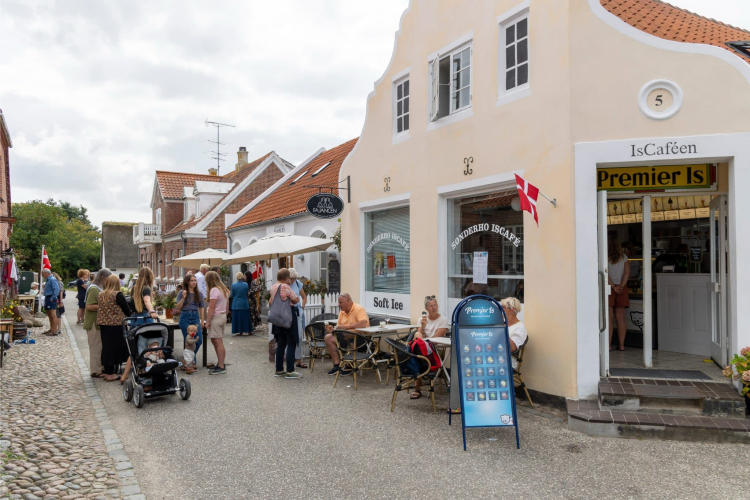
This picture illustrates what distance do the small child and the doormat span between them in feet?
21.0

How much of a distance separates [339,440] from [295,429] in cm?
65

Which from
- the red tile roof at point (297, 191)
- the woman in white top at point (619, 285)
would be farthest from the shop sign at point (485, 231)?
the red tile roof at point (297, 191)

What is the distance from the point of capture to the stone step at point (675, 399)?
6012 mm

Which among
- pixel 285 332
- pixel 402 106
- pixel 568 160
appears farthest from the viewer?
pixel 402 106

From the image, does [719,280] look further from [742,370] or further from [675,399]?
[675,399]

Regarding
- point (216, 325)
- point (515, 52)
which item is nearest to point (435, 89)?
point (515, 52)

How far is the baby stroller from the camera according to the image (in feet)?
24.7

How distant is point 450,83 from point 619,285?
4089 millimetres

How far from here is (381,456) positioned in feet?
17.7

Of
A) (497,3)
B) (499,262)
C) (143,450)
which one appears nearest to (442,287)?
(499,262)

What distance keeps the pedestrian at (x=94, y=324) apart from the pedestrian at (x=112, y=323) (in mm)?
175

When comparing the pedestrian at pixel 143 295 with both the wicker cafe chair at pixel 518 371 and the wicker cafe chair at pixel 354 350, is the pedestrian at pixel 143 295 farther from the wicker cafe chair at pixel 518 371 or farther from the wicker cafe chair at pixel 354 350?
the wicker cafe chair at pixel 518 371

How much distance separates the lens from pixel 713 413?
6.02 meters

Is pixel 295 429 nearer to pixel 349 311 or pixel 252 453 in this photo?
pixel 252 453
